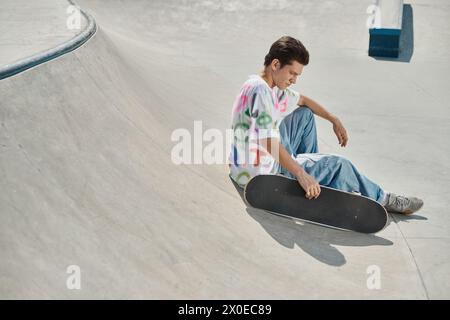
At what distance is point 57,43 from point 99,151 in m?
1.59

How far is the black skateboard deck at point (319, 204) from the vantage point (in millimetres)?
4121

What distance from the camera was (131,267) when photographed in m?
3.16

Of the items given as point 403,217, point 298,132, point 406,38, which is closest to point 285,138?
point 298,132

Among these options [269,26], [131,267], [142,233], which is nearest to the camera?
[131,267]

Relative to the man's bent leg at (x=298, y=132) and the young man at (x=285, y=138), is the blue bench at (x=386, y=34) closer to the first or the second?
the young man at (x=285, y=138)

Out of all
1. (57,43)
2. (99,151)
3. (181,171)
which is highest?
(57,43)

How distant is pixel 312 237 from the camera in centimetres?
414

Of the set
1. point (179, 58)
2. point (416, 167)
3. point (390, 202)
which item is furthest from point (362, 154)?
point (179, 58)

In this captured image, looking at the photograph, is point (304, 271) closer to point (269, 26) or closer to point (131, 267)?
point (131, 267)

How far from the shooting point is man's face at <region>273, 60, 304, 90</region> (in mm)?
4066

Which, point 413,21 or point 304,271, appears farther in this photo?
point 413,21

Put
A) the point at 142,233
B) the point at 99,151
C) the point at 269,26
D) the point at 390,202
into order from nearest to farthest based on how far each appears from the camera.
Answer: the point at 142,233 < the point at 99,151 < the point at 390,202 < the point at 269,26

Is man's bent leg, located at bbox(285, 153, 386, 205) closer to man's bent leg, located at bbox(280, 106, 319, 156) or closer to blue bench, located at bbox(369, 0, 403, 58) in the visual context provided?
man's bent leg, located at bbox(280, 106, 319, 156)

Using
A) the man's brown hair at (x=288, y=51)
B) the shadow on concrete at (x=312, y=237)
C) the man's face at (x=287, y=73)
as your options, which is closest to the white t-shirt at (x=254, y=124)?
the man's face at (x=287, y=73)
